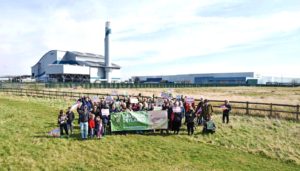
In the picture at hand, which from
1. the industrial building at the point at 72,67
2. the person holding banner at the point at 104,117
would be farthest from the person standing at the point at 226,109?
the industrial building at the point at 72,67

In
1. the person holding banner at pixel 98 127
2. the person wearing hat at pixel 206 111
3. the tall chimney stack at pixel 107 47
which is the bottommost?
the person holding banner at pixel 98 127

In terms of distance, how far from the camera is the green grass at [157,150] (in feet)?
45.3

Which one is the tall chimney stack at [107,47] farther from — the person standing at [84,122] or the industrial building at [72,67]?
the person standing at [84,122]

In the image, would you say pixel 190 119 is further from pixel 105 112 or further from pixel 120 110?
pixel 105 112

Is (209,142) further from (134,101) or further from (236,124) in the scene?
(134,101)

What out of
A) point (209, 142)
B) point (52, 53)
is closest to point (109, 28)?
point (52, 53)

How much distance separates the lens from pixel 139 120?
61.3ft

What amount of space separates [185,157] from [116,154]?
3244 millimetres

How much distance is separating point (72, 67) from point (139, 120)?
91863 mm

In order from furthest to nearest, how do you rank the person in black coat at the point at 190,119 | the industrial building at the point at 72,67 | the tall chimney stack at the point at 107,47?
1. the industrial building at the point at 72,67
2. the tall chimney stack at the point at 107,47
3. the person in black coat at the point at 190,119

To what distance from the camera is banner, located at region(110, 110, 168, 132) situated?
18.3 meters

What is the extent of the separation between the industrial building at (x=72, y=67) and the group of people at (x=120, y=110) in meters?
86.8

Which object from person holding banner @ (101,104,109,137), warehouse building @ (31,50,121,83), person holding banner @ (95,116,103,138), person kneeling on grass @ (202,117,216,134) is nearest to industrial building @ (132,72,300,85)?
warehouse building @ (31,50,121,83)

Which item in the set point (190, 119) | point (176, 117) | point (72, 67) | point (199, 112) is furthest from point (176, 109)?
point (72, 67)
